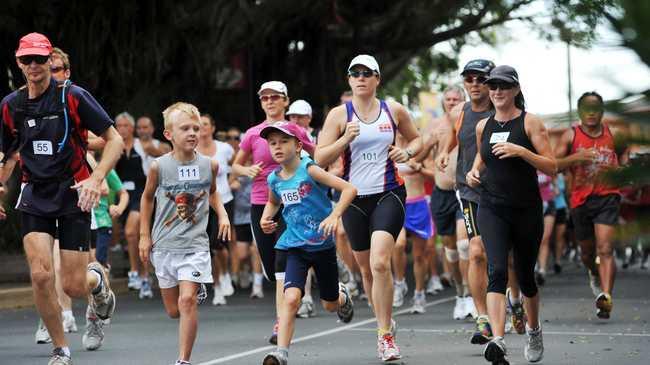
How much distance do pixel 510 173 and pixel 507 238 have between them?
0.39 metres

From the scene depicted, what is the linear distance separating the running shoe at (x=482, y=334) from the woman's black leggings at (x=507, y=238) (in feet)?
2.85

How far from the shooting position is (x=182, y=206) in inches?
273

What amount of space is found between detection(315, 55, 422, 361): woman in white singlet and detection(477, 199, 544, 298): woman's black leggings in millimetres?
718

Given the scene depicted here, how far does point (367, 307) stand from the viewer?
1272cm

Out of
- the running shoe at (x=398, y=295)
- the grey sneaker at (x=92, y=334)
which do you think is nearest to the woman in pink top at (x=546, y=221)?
the running shoe at (x=398, y=295)

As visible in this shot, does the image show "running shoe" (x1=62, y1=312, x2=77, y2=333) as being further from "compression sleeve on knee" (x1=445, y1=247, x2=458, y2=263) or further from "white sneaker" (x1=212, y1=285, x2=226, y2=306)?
"compression sleeve on knee" (x1=445, y1=247, x2=458, y2=263)

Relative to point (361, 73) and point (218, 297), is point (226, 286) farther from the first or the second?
point (361, 73)

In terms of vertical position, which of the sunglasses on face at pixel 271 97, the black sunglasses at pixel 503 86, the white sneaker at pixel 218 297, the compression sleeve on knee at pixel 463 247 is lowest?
the white sneaker at pixel 218 297

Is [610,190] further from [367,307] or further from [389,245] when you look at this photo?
[367,307]

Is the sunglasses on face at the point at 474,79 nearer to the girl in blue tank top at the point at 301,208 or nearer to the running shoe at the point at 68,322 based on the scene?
the girl in blue tank top at the point at 301,208

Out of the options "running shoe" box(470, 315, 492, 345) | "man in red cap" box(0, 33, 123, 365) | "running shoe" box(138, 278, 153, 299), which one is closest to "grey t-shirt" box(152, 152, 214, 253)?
"man in red cap" box(0, 33, 123, 365)

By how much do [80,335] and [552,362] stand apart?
13.7 ft

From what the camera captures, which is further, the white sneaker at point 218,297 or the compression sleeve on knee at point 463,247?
the white sneaker at point 218,297

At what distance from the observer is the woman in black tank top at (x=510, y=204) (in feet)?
23.6
